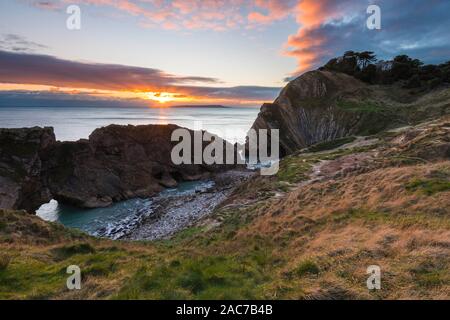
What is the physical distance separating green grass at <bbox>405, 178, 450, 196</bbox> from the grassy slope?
6cm

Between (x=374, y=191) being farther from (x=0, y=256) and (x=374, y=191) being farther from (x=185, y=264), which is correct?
(x=0, y=256)

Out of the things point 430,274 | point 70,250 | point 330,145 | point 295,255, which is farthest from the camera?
point 330,145

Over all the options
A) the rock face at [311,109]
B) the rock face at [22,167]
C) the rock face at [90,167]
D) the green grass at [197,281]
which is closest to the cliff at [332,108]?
the rock face at [311,109]

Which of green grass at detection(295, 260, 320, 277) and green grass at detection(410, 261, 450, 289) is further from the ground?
green grass at detection(410, 261, 450, 289)

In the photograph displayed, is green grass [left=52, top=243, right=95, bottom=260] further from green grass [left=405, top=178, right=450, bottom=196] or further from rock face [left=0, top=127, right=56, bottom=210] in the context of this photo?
rock face [left=0, top=127, right=56, bottom=210]

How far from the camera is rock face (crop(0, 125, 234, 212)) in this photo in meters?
54.0

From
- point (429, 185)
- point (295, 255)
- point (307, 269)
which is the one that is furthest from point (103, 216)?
point (307, 269)

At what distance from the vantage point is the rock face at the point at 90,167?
5397 cm

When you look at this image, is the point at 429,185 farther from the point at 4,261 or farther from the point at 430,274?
the point at 4,261

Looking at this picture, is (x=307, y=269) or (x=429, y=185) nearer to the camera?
(x=307, y=269)

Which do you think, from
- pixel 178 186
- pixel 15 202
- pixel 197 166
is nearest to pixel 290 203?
pixel 15 202

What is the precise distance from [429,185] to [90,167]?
6453cm

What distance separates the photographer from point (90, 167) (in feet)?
223

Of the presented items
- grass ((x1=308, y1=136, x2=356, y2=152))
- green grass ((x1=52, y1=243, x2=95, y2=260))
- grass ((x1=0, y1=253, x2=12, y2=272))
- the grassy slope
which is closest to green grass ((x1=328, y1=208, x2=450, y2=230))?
the grassy slope
